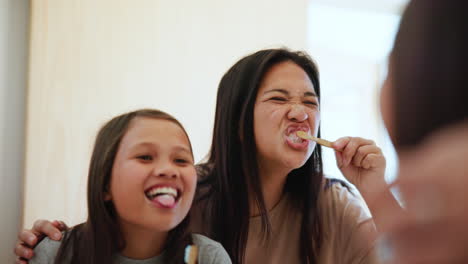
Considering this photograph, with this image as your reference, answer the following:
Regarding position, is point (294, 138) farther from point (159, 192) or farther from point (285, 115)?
point (159, 192)

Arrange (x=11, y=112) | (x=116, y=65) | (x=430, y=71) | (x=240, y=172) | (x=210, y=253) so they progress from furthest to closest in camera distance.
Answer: (x=116, y=65)
(x=11, y=112)
(x=240, y=172)
(x=210, y=253)
(x=430, y=71)

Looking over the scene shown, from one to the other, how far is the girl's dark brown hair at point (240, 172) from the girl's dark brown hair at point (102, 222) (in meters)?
0.20

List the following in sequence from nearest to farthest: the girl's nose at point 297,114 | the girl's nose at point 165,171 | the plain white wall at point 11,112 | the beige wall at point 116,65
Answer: the girl's nose at point 165,171, the girl's nose at point 297,114, the plain white wall at point 11,112, the beige wall at point 116,65

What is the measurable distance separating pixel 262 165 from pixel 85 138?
0.76 m

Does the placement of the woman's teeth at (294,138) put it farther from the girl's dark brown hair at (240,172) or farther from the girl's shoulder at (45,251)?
the girl's shoulder at (45,251)

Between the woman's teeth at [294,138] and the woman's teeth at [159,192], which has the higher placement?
the woman's teeth at [294,138]

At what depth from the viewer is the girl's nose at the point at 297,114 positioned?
0.98 m

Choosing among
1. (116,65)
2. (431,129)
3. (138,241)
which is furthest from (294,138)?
(116,65)

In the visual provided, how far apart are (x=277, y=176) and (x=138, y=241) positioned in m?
0.41

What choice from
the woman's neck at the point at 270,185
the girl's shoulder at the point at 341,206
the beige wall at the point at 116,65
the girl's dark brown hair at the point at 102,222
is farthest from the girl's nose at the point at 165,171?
the beige wall at the point at 116,65

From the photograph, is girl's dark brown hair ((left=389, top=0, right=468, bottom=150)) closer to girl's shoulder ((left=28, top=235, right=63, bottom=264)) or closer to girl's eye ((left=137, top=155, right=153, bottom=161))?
girl's eye ((left=137, top=155, right=153, bottom=161))

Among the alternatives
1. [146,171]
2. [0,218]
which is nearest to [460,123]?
[146,171]

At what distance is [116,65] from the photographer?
1.62 meters

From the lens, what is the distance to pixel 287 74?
1053 mm
